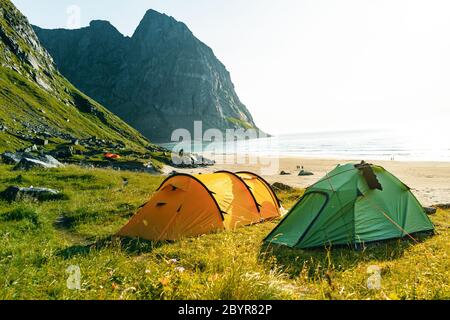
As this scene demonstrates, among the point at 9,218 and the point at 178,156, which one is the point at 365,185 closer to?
the point at 9,218

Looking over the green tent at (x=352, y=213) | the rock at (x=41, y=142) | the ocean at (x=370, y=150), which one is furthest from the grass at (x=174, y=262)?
the ocean at (x=370, y=150)

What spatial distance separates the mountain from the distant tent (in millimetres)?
37581

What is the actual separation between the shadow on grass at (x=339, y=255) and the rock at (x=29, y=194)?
11757 mm

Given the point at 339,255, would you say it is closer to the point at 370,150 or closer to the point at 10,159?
the point at 10,159

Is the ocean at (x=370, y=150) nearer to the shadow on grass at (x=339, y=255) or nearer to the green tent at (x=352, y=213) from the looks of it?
the green tent at (x=352, y=213)

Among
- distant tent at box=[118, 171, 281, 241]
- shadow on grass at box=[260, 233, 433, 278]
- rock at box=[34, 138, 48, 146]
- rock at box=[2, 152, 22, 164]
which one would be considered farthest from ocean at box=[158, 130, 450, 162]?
shadow on grass at box=[260, 233, 433, 278]

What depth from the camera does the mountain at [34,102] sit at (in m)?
61.1

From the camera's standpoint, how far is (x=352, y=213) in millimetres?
10531

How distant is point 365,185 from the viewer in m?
11.2

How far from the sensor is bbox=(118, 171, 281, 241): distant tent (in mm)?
11969

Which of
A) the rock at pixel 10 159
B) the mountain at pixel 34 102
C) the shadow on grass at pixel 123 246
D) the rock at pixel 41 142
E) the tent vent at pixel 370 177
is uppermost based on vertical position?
the mountain at pixel 34 102

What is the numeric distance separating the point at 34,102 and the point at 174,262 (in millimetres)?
86723

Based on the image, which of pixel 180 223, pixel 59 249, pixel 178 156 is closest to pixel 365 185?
pixel 180 223
